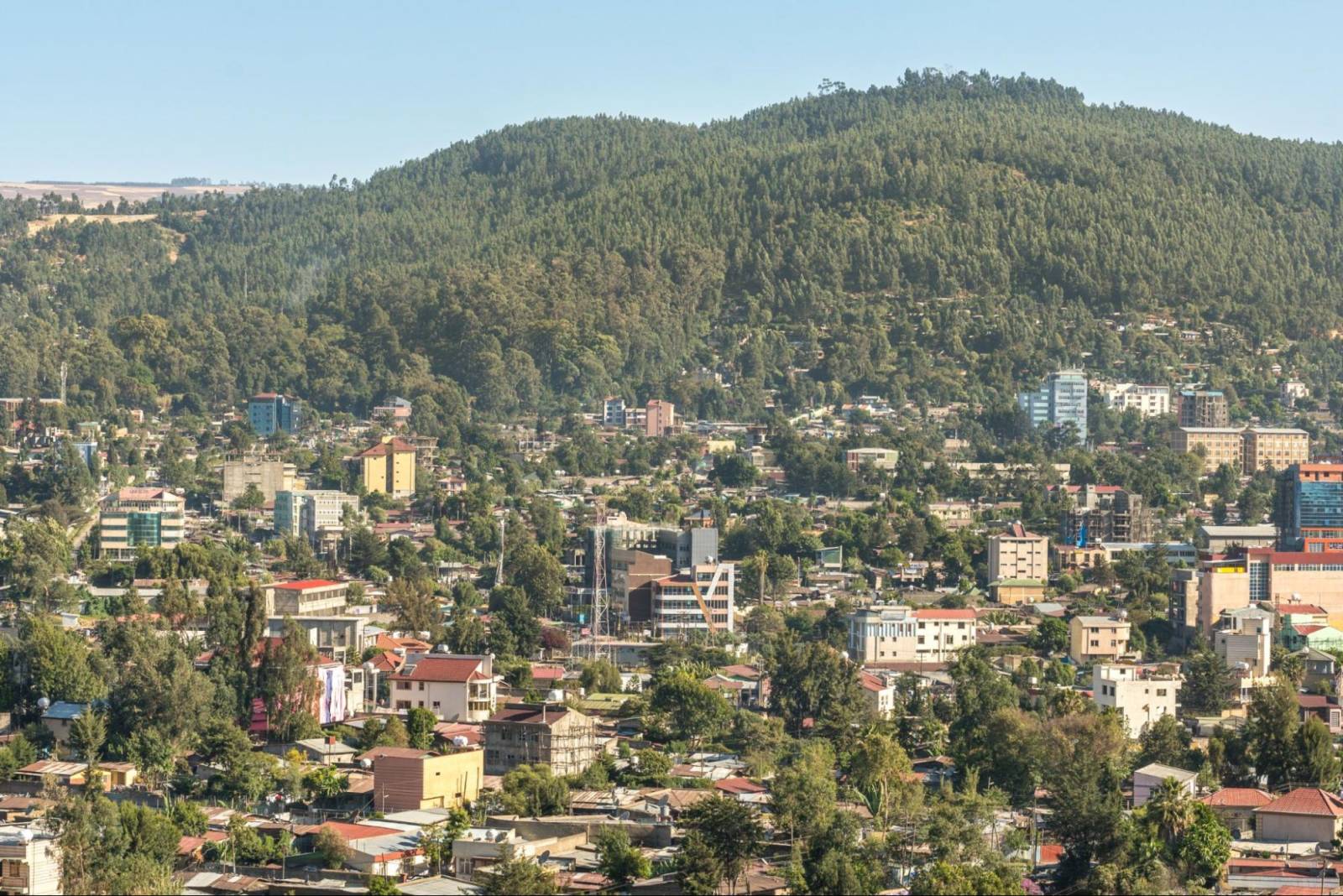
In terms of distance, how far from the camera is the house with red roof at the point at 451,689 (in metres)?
38.7

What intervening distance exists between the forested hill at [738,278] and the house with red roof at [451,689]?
125 feet

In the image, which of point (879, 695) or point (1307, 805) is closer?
point (1307, 805)

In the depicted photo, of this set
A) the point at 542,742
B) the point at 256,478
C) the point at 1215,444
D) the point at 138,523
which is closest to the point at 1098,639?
the point at 542,742

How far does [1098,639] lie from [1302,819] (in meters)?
14.2

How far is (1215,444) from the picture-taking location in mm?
75812

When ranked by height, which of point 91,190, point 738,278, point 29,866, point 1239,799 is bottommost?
point 29,866

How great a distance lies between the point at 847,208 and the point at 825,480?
31443mm

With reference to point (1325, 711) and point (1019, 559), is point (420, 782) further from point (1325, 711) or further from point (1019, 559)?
point (1019, 559)

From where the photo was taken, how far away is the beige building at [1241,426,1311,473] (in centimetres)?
7500

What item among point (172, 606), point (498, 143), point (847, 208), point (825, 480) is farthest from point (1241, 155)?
point (172, 606)

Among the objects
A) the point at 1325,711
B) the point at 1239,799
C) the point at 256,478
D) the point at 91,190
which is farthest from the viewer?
the point at 91,190

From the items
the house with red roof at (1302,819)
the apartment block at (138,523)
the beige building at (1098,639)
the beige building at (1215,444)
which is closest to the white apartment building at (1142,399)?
the beige building at (1215,444)

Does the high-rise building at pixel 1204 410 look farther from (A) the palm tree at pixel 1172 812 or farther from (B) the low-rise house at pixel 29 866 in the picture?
(B) the low-rise house at pixel 29 866

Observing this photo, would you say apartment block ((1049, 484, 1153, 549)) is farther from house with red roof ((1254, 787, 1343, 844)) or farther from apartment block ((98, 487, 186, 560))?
house with red roof ((1254, 787, 1343, 844))
